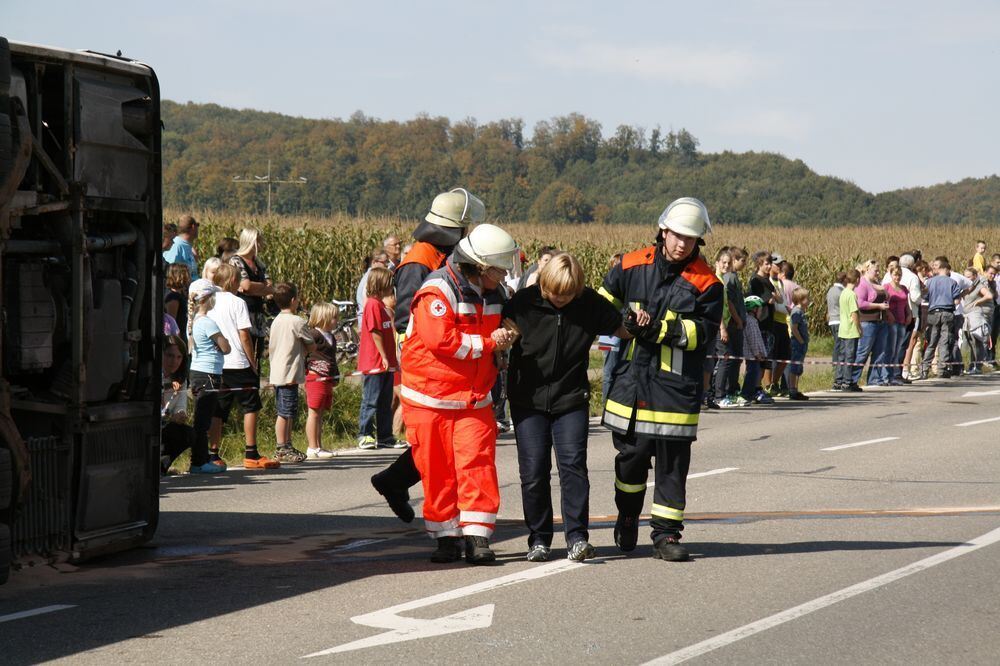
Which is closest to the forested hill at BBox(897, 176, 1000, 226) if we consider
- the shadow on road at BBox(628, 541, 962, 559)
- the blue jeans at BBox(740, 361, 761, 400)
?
the blue jeans at BBox(740, 361, 761, 400)

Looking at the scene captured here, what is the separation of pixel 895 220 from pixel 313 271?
10929cm

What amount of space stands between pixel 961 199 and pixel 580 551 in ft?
571

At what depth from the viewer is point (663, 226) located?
830 centimetres

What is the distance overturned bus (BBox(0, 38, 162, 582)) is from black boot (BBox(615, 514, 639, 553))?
2.68 m

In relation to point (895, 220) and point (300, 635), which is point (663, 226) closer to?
point (300, 635)

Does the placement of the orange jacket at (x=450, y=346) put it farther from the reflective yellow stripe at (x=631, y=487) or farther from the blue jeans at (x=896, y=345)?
the blue jeans at (x=896, y=345)

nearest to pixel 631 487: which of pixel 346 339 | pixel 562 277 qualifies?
pixel 562 277

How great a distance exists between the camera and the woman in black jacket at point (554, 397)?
27.2 ft

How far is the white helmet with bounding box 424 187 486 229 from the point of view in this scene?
9469 mm

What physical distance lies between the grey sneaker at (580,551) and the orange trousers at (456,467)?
46 centimetres

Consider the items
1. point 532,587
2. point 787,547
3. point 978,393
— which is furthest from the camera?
point 978,393

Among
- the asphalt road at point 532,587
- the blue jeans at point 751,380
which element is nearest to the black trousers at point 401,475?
the asphalt road at point 532,587

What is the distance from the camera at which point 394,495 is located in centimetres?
909

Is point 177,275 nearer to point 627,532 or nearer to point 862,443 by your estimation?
point 627,532
